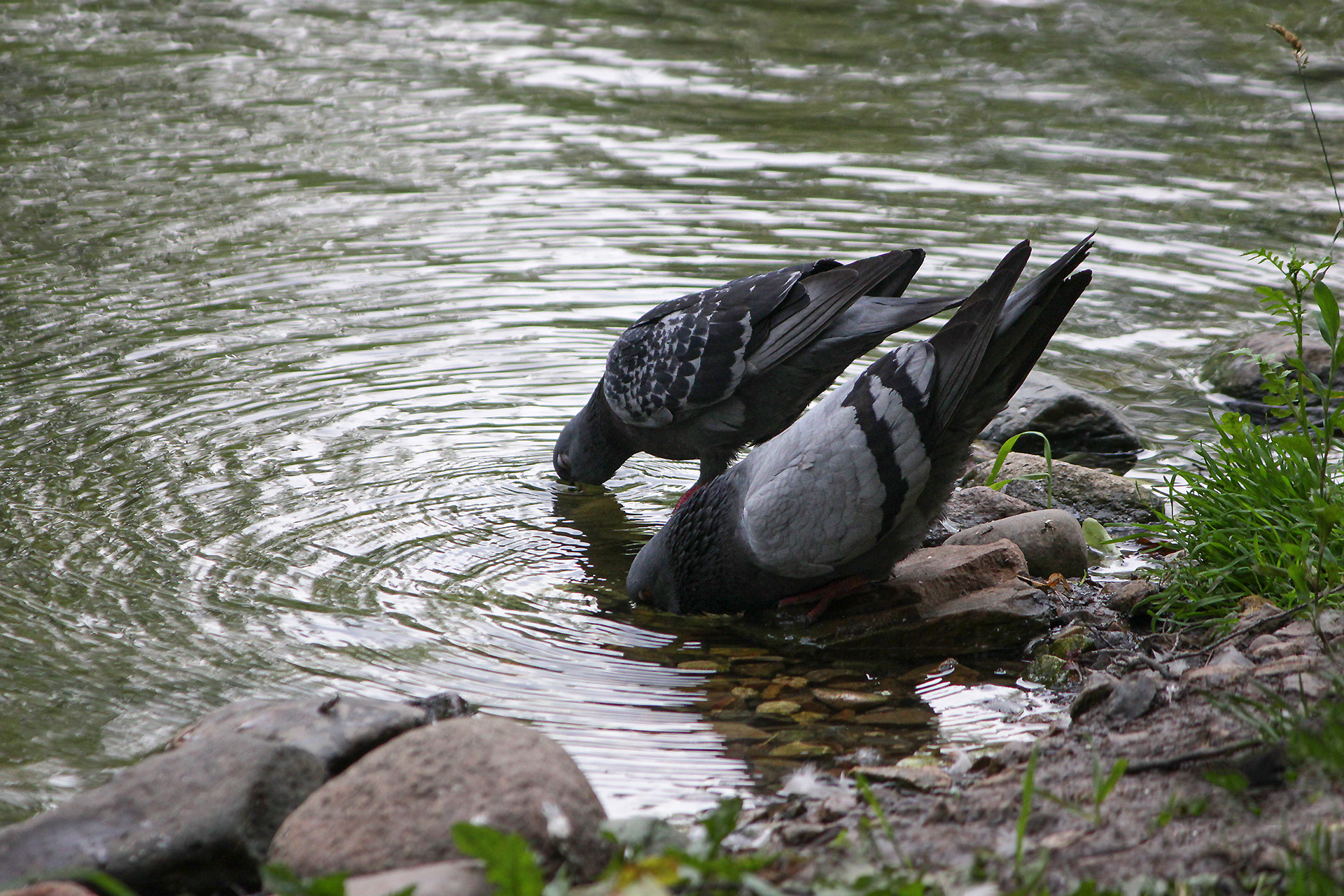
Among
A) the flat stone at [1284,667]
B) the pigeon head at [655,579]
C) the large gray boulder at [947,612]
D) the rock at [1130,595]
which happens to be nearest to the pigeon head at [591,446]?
the pigeon head at [655,579]

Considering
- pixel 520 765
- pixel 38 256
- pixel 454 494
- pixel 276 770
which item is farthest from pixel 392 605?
pixel 38 256

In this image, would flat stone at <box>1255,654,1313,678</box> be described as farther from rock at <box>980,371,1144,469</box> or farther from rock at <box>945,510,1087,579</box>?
rock at <box>980,371,1144,469</box>

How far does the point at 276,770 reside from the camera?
9.50 ft

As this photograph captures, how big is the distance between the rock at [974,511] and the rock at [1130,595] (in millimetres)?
750

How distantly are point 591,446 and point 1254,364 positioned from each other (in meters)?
3.58

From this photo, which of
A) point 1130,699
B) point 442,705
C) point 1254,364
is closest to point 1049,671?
point 1130,699

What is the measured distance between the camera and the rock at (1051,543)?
473cm

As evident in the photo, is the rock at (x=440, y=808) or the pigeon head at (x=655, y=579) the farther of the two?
the pigeon head at (x=655, y=579)

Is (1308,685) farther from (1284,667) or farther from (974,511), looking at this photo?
(974,511)

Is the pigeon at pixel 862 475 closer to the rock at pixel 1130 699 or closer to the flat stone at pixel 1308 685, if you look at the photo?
the rock at pixel 1130 699

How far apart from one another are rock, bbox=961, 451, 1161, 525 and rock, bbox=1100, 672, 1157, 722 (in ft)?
6.09

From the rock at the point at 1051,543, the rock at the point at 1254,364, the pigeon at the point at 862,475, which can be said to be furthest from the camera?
the rock at the point at 1254,364

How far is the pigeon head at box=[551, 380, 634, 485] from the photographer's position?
5.82 metres

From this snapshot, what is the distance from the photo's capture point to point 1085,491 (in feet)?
17.5
